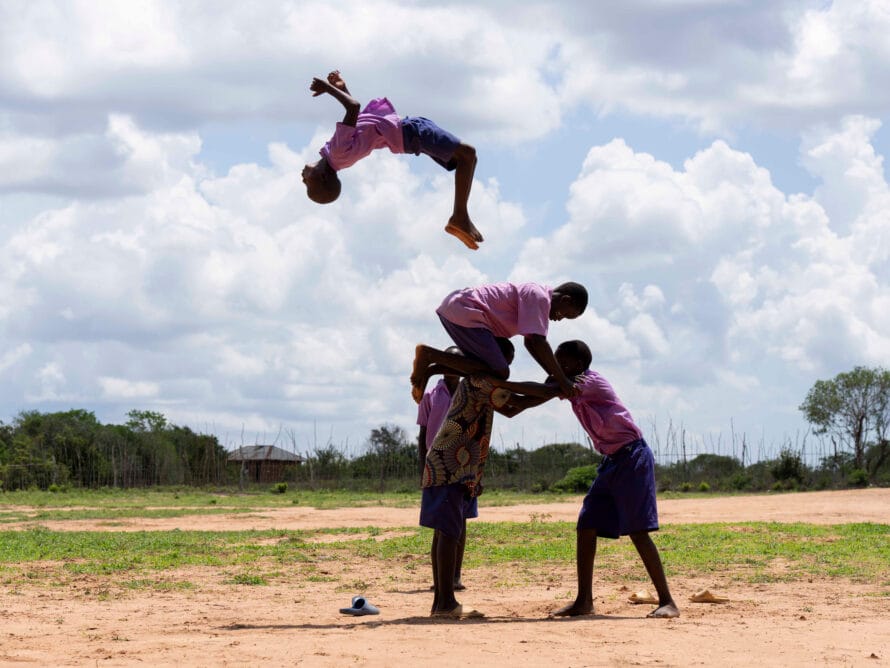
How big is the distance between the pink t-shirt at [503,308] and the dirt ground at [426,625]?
1734mm

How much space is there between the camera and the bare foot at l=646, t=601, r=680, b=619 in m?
6.59

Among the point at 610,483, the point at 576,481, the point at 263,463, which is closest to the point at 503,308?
the point at 610,483

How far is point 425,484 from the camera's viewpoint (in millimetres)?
6684

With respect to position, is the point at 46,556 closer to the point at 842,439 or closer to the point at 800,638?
the point at 800,638

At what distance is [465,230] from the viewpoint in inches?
259

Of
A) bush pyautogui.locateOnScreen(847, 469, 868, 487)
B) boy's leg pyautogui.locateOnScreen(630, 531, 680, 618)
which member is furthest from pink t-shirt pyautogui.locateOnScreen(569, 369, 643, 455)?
bush pyautogui.locateOnScreen(847, 469, 868, 487)

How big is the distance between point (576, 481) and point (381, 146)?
26.8 m

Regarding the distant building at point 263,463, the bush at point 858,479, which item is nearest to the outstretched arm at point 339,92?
the bush at point 858,479

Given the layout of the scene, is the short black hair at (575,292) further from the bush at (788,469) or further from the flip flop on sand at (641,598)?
the bush at (788,469)

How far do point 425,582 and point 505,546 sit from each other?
327 centimetres

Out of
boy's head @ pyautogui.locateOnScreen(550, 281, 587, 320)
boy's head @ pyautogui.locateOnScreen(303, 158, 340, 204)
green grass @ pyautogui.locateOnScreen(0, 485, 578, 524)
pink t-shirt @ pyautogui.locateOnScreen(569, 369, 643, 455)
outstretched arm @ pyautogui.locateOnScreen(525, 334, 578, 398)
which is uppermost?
boy's head @ pyautogui.locateOnScreen(303, 158, 340, 204)

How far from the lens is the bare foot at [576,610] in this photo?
6809mm

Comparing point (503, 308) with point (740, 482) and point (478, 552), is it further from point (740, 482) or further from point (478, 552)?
point (740, 482)

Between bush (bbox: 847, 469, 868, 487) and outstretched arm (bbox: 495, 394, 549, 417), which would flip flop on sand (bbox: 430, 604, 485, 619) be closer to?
outstretched arm (bbox: 495, 394, 549, 417)
